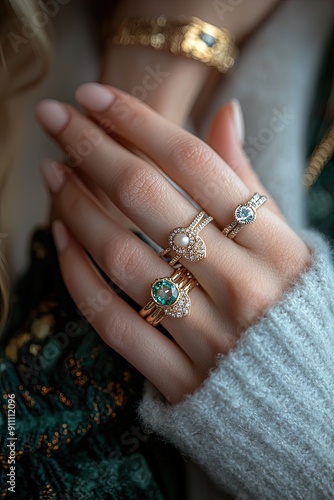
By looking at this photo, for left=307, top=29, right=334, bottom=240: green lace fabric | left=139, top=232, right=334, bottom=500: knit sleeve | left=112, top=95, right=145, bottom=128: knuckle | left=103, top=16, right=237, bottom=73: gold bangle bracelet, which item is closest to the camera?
left=139, top=232, right=334, bottom=500: knit sleeve

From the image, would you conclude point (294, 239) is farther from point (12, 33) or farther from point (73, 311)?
point (12, 33)

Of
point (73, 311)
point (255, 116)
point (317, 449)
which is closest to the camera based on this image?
point (317, 449)

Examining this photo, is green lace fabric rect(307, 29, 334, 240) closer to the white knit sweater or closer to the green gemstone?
the white knit sweater

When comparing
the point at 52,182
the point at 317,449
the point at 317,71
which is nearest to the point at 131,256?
the point at 52,182

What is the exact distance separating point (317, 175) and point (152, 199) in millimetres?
473

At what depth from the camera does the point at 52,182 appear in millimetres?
790

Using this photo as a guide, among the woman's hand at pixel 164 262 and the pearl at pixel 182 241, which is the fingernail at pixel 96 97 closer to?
the woman's hand at pixel 164 262

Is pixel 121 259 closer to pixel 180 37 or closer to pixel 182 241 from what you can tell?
pixel 182 241

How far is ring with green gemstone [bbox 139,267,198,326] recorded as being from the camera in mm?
646

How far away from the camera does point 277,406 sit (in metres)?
0.62

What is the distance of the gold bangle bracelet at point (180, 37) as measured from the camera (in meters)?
0.85

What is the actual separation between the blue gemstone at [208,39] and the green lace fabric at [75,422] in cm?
53

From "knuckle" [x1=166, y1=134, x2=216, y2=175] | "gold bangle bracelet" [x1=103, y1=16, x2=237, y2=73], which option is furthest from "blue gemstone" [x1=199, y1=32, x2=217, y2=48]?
"knuckle" [x1=166, y1=134, x2=216, y2=175]

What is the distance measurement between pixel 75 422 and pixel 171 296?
239 mm
